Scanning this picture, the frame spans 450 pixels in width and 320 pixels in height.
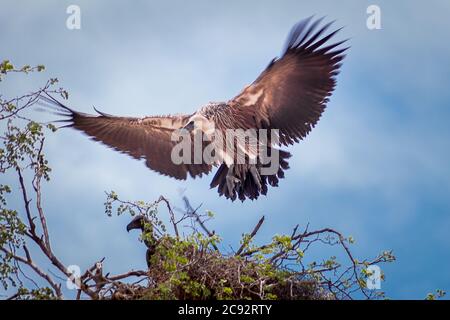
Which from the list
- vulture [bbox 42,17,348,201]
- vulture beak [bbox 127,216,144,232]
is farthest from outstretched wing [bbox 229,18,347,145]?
vulture beak [bbox 127,216,144,232]

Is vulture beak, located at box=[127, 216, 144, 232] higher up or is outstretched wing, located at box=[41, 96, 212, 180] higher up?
outstretched wing, located at box=[41, 96, 212, 180]

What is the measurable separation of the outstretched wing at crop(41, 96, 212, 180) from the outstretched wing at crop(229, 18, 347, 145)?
1036 mm

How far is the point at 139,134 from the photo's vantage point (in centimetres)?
1102

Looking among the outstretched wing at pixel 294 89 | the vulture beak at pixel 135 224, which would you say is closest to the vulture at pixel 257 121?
the outstretched wing at pixel 294 89

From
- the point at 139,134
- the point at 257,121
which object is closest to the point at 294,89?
the point at 257,121

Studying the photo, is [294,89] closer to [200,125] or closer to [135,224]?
[200,125]

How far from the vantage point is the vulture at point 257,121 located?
984cm

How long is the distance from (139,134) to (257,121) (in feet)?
5.59

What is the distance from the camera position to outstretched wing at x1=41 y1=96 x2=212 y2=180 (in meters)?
10.8

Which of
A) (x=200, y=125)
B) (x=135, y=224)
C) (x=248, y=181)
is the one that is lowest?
(x=135, y=224)

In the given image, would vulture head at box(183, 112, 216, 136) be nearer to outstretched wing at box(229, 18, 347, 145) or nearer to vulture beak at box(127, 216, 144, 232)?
outstretched wing at box(229, 18, 347, 145)
